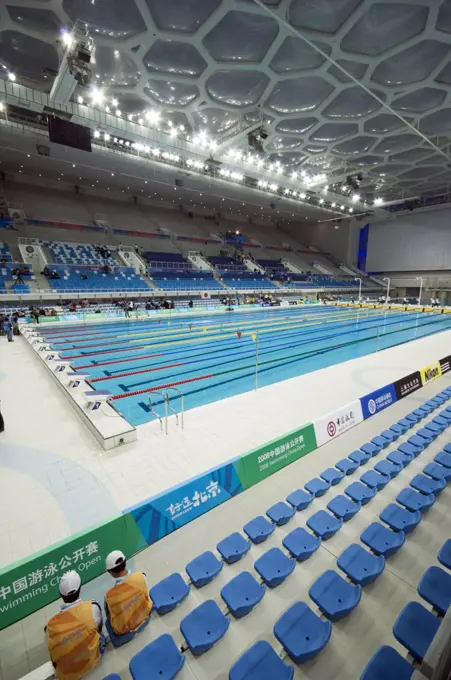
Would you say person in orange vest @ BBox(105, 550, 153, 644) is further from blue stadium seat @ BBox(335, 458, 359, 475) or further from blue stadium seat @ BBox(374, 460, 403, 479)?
blue stadium seat @ BBox(374, 460, 403, 479)

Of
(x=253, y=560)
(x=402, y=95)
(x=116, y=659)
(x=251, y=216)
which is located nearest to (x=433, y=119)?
(x=402, y=95)

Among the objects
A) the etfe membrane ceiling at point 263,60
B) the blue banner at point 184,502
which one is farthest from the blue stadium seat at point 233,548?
the etfe membrane ceiling at point 263,60

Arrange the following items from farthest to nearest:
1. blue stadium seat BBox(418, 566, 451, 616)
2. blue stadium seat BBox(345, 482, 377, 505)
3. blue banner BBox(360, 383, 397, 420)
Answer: blue banner BBox(360, 383, 397, 420) → blue stadium seat BBox(345, 482, 377, 505) → blue stadium seat BBox(418, 566, 451, 616)

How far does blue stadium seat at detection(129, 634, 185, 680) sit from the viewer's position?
5.32 ft

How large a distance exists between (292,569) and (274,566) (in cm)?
13

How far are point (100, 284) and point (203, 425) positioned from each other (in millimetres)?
17230

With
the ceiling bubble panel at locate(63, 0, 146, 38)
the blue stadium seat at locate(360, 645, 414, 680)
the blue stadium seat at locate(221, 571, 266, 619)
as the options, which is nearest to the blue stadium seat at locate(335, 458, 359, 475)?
the blue stadium seat at locate(221, 571, 266, 619)

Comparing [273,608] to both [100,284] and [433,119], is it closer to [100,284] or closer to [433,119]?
[433,119]

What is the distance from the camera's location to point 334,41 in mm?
8766

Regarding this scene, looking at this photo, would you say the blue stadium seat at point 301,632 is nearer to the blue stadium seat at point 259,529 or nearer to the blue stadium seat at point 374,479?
the blue stadium seat at point 259,529

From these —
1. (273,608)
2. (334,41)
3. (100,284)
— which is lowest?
(273,608)

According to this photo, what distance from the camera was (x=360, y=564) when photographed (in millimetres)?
2236

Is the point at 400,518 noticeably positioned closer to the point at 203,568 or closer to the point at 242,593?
the point at 242,593

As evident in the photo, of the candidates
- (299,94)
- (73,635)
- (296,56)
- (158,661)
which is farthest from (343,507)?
(299,94)
